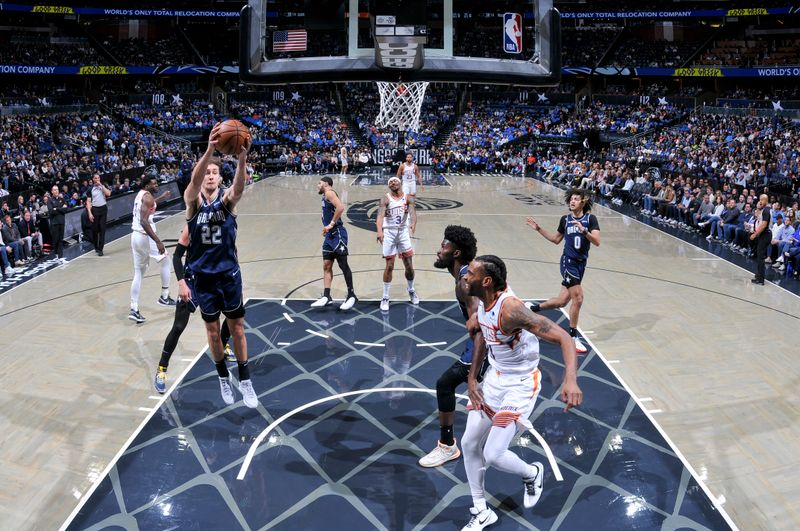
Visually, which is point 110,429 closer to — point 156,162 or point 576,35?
point 156,162

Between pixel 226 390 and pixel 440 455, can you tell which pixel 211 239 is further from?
pixel 440 455

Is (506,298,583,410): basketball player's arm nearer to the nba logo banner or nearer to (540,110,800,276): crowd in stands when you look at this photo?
the nba logo banner

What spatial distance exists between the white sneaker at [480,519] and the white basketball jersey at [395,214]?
4.65 meters

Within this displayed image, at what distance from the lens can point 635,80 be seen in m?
42.5

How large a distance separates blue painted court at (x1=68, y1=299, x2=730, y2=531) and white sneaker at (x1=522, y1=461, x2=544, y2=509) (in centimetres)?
6

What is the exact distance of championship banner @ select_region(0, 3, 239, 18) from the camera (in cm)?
3372

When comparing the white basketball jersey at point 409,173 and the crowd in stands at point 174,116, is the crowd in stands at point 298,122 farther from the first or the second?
the white basketball jersey at point 409,173

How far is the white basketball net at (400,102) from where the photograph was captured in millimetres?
11484

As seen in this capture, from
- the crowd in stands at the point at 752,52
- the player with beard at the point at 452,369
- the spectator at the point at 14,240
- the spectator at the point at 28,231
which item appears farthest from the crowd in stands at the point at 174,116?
the player with beard at the point at 452,369

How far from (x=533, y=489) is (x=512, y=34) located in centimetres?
510

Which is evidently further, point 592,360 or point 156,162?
point 156,162

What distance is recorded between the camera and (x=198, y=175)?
14.6ft

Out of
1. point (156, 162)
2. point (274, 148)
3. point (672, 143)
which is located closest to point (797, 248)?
point (672, 143)

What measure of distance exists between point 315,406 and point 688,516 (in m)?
3.01
